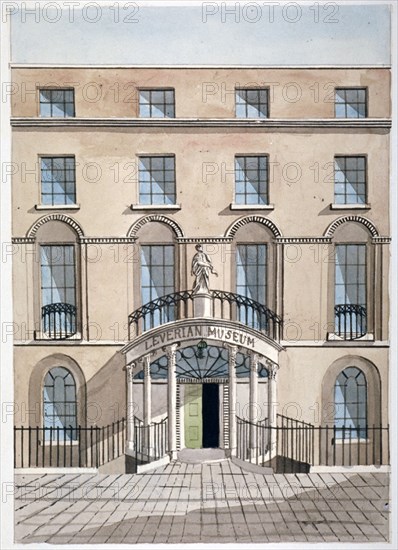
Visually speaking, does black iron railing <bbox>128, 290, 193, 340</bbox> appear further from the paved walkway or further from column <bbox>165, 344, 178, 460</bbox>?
the paved walkway

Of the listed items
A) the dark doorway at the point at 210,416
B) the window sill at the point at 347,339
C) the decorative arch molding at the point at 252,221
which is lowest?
the dark doorway at the point at 210,416

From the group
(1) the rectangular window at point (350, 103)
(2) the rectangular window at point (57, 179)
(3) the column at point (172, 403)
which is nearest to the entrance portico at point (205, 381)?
(3) the column at point (172, 403)

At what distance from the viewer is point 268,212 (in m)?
4.82

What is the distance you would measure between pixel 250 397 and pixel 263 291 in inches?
31.5

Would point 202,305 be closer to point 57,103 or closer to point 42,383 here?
point 42,383

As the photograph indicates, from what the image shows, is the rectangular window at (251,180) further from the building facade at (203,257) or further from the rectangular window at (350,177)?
the rectangular window at (350,177)

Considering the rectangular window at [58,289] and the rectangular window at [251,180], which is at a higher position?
the rectangular window at [251,180]

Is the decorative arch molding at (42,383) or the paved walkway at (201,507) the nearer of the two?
the paved walkway at (201,507)

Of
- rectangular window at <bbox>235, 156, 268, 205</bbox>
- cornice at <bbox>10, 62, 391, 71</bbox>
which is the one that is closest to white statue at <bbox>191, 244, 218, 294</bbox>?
rectangular window at <bbox>235, 156, 268, 205</bbox>

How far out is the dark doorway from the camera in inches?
189

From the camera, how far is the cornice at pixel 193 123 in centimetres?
475

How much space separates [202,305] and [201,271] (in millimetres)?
253

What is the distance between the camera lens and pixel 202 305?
476 centimetres

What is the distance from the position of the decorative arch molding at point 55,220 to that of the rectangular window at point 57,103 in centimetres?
75
